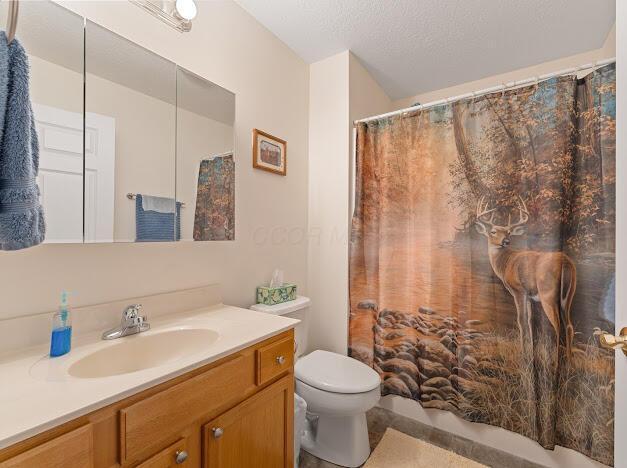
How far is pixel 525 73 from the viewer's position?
85.2 inches

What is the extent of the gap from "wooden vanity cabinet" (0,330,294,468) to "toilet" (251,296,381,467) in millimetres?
286

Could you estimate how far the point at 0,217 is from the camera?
63 centimetres

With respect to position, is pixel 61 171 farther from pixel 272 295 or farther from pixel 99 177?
pixel 272 295

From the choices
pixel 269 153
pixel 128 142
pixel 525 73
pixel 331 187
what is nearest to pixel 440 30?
pixel 525 73

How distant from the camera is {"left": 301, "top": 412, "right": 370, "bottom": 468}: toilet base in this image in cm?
151

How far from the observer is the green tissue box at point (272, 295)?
1.65 m

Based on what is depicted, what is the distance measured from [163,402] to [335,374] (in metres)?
0.99

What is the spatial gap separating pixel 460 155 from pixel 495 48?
90 cm

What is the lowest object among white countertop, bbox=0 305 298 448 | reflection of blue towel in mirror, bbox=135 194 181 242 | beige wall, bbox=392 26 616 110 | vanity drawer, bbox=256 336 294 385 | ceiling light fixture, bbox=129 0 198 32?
vanity drawer, bbox=256 336 294 385

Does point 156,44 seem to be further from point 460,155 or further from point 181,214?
point 460,155

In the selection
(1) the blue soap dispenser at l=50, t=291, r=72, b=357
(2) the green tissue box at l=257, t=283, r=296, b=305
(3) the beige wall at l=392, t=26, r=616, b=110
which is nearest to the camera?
(1) the blue soap dispenser at l=50, t=291, r=72, b=357

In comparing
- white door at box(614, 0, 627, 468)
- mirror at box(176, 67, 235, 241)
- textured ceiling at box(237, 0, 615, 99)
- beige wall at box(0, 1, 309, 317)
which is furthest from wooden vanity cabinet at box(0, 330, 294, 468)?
textured ceiling at box(237, 0, 615, 99)

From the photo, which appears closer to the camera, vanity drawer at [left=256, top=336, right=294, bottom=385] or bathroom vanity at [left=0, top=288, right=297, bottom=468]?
bathroom vanity at [left=0, top=288, right=297, bottom=468]

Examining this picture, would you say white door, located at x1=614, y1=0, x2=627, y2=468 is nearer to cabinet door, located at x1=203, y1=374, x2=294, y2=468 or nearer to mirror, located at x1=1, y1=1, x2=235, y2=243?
cabinet door, located at x1=203, y1=374, x2=294, y2=468
